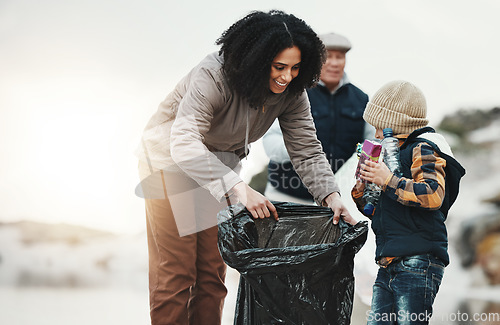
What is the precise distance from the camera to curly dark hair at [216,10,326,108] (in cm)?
A: 154

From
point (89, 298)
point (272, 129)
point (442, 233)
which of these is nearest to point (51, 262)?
point (89, 298)

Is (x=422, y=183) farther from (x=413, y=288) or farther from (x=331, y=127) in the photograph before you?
(x=331, y=127)

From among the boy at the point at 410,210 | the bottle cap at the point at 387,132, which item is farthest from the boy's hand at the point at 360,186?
the bottle cap at the point at 387,132

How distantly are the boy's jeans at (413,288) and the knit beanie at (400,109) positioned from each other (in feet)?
1.21

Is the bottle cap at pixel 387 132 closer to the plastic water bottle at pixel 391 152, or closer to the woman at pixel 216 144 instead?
the plastic water bottle at pixel 391 152

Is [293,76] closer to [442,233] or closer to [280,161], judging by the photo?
[442,233]

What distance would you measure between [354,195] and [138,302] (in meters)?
1.85

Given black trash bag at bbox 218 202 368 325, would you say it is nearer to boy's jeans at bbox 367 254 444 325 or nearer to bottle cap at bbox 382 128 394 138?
boy's jeans at bbox 367 254 444 325

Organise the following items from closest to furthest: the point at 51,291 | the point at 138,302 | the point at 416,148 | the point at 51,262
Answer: the point at 416,148, the point at 138,302, the point at 51,291, the point at 51,262

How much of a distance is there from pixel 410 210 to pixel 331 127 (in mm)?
941

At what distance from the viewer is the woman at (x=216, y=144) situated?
1.57m

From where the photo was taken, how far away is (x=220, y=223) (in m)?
1.59

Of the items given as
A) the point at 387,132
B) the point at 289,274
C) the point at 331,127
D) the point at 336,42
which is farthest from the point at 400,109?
the point at 336,42

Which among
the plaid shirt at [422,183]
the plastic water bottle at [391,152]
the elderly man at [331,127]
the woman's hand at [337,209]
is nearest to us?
the plaid shirt at [422,183]
